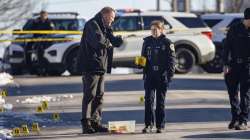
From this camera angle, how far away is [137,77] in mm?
23531

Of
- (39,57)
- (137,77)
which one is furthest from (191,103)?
(39,57)

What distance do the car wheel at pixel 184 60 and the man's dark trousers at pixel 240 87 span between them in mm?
11010

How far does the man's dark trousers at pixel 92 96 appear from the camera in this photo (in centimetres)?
1320

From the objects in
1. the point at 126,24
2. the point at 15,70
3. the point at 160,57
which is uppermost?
the point at 160,57

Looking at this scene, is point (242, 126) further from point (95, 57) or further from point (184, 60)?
point (184, 60)

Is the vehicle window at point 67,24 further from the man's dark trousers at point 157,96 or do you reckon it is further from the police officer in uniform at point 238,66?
the man's dark trousers at point 157,96

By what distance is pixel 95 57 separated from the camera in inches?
519

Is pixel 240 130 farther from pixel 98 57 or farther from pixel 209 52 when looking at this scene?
pixel 209 52

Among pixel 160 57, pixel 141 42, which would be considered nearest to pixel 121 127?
pixel 160 57

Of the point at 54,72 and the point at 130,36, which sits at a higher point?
the point at 130,36

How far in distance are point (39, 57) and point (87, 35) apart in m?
11.8

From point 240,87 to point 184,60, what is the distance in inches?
438

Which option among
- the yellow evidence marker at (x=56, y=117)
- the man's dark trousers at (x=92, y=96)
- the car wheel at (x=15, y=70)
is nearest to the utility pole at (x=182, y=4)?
the car wheel at (x=15, y=70)

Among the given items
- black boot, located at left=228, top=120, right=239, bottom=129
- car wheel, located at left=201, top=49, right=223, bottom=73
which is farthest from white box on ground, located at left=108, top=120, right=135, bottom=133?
car wheel, located at left=201, top=49, right=223, bottom=73
